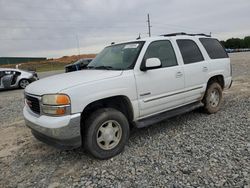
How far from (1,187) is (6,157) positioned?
0.97 m

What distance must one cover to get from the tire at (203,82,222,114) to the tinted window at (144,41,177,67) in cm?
136

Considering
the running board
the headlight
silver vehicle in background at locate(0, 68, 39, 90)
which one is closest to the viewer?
the headlight

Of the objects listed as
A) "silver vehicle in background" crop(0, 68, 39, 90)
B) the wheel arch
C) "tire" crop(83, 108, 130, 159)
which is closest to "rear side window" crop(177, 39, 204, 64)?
the wheel arch

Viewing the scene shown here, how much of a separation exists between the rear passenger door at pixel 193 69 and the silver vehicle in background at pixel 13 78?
34.9 feet

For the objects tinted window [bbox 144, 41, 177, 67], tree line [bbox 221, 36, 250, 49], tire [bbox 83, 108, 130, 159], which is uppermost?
tree line [bbox 221, 36, 250, 49]

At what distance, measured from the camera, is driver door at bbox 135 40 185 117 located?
144 inches

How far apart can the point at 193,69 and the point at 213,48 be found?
119 cm

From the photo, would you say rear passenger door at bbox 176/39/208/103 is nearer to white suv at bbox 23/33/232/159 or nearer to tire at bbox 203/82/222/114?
white suv at bbox 23/33/232/159

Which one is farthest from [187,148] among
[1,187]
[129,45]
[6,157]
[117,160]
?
[6,157]

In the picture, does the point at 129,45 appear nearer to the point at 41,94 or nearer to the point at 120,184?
the point at 41,94

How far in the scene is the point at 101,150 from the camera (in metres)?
3.27

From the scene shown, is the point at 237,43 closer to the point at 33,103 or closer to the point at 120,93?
the point at 120,93

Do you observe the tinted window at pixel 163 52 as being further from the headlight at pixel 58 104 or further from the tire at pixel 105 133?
the headlight at pixel 58 104

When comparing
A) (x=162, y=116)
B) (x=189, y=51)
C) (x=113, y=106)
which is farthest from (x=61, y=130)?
(x=189, y=51)
